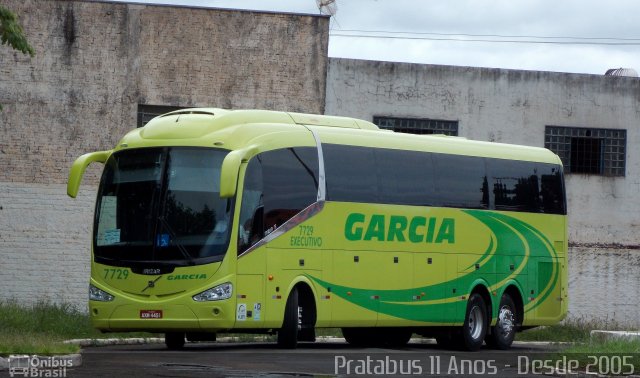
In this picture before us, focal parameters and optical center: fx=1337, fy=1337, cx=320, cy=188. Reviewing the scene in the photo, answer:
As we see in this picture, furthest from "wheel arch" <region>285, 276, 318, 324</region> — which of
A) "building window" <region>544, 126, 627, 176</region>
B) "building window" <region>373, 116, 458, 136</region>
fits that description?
"building window" <region>544, 126, 627, 176</region>

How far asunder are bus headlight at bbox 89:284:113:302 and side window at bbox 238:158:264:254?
204cm

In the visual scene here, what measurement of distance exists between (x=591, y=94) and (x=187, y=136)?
15.4 metres

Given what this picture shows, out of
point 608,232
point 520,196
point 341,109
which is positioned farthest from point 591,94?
point 520,196

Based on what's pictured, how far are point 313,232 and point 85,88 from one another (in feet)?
35.7

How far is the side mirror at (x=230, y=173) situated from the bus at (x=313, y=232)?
3 centimetres

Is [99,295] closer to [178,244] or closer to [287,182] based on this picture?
[178,244]

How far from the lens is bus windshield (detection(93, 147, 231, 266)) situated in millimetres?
19062

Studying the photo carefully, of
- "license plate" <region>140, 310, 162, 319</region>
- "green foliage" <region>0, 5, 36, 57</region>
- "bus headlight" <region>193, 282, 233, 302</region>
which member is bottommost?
"license plate" <region>140, 310, 162, 319</region>

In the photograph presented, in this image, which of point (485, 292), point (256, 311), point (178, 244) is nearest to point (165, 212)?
point (178, 244)

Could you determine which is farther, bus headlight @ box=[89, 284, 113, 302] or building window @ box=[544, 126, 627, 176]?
building window @ box=[544, 126, 627, 176]

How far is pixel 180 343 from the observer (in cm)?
2100

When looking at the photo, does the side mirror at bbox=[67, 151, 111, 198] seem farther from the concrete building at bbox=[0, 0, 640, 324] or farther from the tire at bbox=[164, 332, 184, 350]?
the concrete building at bbox=[0, 0, 640, 324]

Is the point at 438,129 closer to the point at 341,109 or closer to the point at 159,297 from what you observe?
the point at 341,109

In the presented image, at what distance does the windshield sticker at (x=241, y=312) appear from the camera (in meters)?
19.0
